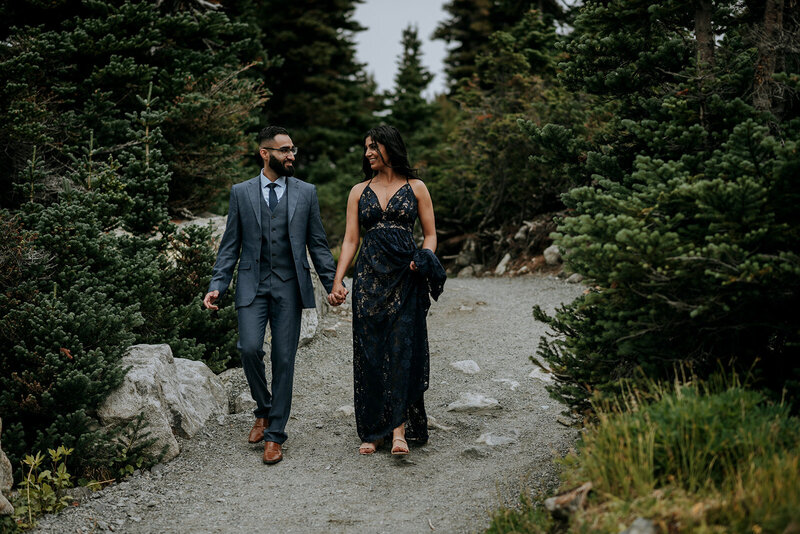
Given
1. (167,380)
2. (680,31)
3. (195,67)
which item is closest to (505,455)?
(167,380)

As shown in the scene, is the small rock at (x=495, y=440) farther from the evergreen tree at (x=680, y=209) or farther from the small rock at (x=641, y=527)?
the small rock at (x=641, y=527)

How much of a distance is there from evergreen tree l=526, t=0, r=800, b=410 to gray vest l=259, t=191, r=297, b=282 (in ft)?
6.85

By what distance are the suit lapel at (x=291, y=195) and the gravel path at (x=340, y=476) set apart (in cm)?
202

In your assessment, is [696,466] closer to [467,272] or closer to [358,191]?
[358,191]

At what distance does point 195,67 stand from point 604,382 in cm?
770

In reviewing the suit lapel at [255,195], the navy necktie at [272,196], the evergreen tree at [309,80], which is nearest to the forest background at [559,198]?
the suit lapel at [255,195]

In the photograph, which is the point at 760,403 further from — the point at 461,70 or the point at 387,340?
the point at 461,70

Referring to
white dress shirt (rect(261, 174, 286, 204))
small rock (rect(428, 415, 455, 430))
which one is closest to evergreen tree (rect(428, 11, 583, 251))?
small rock (rect(428, 415, 455, 430))

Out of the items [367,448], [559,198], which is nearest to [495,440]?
[367,448]

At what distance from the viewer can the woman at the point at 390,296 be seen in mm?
4969

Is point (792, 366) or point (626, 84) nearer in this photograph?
point (792, 366)

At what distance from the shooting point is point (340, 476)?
474 cm

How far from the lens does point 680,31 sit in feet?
15.1

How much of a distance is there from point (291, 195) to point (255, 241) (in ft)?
1.62
